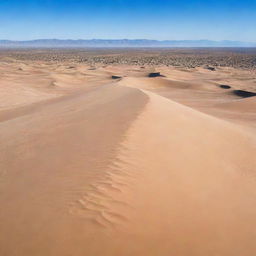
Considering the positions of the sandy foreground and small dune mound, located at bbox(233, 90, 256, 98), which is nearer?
the sandy foreground

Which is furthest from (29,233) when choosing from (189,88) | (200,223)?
(189,88)

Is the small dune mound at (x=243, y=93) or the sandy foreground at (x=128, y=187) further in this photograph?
the small dune mound at (x=243, y=93)

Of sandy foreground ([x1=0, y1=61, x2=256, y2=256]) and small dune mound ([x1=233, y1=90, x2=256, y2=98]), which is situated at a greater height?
sandy foreground ([x1=0, y1=61, x2=256, y2=256])

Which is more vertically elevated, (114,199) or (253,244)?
(114,199)

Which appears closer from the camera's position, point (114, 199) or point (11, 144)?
point (114, 199)

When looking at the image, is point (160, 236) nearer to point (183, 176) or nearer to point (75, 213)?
point (75, 213)

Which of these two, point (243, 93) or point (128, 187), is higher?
point (128, 187)

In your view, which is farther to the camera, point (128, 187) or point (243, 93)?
point (243, 93)

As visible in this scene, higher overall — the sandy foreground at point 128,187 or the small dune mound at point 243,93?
the sandy foreground at point 128,187
